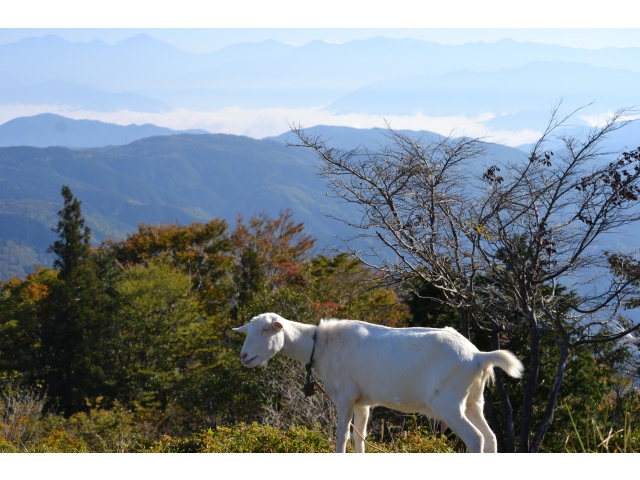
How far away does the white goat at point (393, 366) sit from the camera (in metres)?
4.54

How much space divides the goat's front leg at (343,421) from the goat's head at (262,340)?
0.69 m

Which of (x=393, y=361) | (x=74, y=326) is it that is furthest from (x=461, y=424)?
(x=74, y=326)

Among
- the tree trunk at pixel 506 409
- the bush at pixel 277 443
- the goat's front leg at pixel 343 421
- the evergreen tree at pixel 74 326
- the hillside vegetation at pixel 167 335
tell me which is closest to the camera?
the goat's front leg at pixel 343 421

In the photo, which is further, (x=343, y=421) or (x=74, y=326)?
(x=74, y=326)

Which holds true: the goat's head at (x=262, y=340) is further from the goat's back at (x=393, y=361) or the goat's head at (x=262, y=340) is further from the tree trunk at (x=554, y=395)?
the tree trunk at (x=554, y=395)

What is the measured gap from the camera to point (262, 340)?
5023mm

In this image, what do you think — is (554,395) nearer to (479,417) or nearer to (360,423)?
(479,417)

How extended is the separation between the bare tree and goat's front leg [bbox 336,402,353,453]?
3.46m

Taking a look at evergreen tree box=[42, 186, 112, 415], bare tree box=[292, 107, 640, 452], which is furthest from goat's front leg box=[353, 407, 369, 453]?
evergreen tree box=[42, 186, 112, 415]

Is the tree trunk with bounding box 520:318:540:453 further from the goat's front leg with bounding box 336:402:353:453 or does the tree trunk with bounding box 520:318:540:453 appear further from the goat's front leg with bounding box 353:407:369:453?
the goat's front leg with bounding box 336:402:353:453

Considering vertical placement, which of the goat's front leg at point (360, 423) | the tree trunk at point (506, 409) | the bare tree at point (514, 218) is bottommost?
the tree trunk at point (506, 409)

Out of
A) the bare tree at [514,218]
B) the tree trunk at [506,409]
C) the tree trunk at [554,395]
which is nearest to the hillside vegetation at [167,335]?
the tree trunk at [506,409]

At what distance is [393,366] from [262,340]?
1053 millimetres
